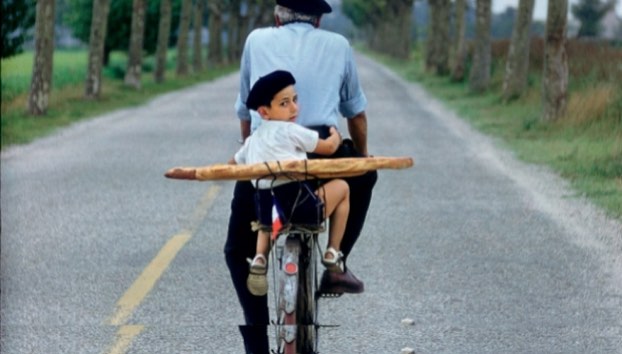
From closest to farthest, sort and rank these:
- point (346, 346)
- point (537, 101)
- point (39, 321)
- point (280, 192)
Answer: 1. point (280, 192)
2. point (346, 346)
3. point (39, 321)
4. point (537, 101)

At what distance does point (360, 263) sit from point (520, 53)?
2190cm


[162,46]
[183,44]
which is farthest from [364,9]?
[162,46]

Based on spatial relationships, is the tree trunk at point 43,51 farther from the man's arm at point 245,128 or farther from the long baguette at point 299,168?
the long baguette at point 299,168

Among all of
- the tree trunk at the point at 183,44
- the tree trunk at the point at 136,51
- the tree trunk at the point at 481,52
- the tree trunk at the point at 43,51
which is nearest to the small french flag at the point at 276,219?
the tree trunk at the point at 43,51

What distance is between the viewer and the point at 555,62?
24.3 meters

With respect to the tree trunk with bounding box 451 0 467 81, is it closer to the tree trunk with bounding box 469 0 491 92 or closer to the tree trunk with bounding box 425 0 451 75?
the tree trunk with bounding box 425 0 451 75

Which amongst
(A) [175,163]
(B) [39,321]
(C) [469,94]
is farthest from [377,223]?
(C) [469,94]

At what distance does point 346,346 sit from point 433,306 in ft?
4.02

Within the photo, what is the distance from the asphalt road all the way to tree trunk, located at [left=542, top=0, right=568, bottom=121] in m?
5.61

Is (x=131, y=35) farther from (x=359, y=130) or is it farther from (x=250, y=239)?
(x=250, y=239)

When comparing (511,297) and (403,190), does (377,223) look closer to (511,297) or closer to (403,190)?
(403,190)

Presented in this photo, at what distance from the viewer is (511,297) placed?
894 centimetres

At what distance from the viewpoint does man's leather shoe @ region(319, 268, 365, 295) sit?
20.3ft

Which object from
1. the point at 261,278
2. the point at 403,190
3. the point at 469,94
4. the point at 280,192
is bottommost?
the point at 469,94
